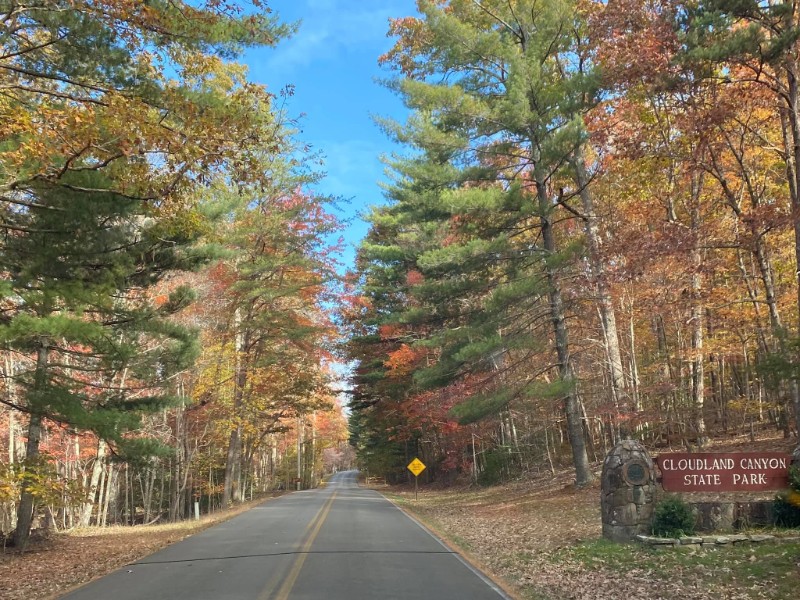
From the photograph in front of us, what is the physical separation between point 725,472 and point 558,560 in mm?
3122

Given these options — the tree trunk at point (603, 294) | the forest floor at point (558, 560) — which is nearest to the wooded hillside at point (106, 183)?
the forest floor at point (558, 560)

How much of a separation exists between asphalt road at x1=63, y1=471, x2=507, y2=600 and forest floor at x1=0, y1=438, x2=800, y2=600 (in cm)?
56

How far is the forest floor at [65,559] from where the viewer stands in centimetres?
869

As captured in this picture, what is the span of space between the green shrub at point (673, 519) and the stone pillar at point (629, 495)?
29 centimetres

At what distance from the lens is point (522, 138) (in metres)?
17.5

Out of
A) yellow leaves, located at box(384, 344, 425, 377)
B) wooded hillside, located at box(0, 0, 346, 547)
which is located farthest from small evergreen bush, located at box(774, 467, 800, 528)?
yellow leaves, located at box(384, 344, 425, 377)

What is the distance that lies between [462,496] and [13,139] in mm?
23584

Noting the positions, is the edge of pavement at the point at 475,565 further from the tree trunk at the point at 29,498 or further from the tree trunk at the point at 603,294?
the tree trunk at the point at 29,498

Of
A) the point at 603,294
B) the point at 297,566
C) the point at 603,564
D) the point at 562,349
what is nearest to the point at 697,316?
the point at 603,294

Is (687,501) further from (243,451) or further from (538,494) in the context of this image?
(243,451)

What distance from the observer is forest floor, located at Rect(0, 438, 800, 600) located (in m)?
6.87

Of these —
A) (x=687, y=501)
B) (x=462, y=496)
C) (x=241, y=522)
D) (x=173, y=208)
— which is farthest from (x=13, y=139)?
(x=462, y=496)

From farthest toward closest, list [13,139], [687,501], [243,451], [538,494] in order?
[243,451], [538,494], [687,501], [13,139]

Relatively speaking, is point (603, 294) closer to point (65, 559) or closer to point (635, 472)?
point (635, 472)
